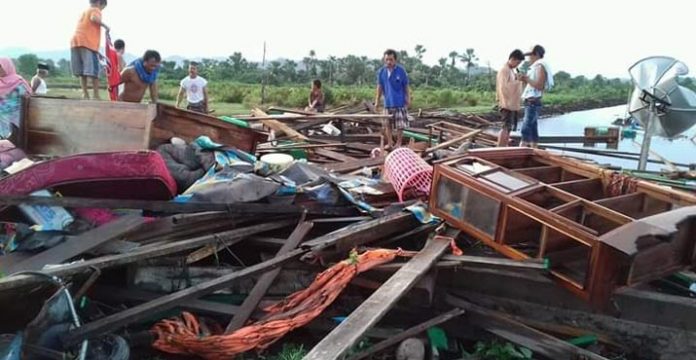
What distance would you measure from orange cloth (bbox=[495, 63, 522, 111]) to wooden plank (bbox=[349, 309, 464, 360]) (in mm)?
4920

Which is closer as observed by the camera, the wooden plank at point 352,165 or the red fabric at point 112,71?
the wooden plank at point 352,165

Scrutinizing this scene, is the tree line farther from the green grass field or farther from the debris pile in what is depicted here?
the debris pile

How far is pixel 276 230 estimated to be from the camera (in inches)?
178

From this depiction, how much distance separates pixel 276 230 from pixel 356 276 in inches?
39.5

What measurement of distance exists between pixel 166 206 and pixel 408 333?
2193 mm

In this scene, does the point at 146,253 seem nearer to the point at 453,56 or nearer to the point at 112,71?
the point at 112,71

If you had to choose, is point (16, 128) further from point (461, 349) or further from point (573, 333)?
point (573, 333)

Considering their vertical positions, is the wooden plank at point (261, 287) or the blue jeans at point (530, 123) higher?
the blue jeans at point (530, 123)

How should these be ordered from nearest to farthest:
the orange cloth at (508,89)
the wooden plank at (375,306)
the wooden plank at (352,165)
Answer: the wooden plank at (375,306), the wooden plank at (352,165), the orange cloth at (508,89)

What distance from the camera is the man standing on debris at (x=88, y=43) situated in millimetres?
7086

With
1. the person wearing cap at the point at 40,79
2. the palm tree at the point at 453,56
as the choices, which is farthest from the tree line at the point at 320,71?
the person wearing cap at the point at 40,79

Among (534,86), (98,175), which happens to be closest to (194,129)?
(98,175)

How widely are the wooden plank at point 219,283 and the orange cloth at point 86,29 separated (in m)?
4.65

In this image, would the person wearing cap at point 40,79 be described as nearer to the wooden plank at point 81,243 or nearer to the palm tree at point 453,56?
the wooden plank at point 81,243
